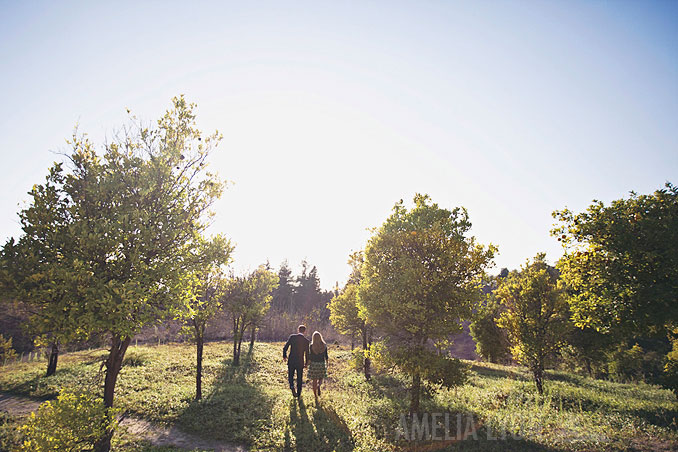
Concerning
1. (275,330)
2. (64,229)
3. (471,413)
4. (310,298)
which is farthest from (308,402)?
(310,298)

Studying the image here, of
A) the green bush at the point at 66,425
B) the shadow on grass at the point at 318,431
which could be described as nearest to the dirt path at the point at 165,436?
the shadow on grass at the point at 318,431

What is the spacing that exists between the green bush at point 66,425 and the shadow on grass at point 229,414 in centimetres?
320

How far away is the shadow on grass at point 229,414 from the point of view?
8.50 metres

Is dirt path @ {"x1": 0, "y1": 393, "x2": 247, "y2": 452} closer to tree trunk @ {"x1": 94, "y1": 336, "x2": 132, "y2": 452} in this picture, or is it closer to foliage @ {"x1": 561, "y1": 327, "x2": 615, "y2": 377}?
tree trunk @ {"x1": 94, "y1": 336, "x2": 132, "y2": 452}

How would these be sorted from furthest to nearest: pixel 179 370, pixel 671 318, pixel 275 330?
pixel 275 330 < pixel 179 370 < pixel 671 318

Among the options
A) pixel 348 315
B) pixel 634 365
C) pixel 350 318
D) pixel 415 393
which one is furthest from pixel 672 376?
pixel 634 365

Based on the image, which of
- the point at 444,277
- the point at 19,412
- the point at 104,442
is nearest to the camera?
the point at 104,442

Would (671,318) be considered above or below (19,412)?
above

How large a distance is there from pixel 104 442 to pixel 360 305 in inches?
287

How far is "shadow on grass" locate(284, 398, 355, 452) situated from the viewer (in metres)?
7.52

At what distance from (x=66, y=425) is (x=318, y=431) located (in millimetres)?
5632

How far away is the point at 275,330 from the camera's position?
136 ft

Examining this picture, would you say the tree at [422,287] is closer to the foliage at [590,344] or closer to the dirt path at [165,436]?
the dirt path at [165,436]

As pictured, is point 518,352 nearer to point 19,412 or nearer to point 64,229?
point 64,229
